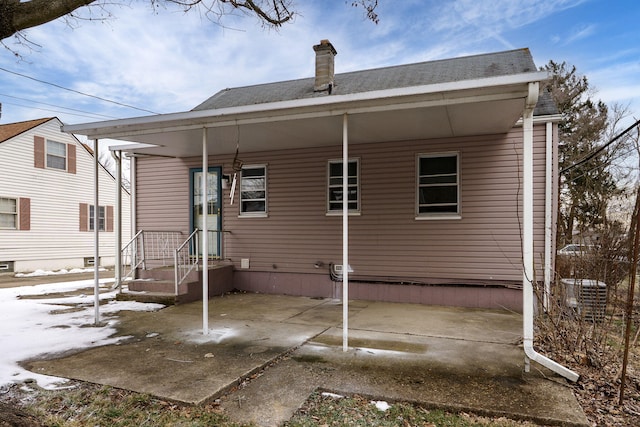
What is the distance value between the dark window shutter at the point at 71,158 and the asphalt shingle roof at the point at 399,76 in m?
10.5

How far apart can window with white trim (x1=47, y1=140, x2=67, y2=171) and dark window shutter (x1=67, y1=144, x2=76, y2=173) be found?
→ 0.11m

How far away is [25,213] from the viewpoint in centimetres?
1486

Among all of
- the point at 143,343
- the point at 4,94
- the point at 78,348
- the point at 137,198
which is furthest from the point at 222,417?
the point at 4,94

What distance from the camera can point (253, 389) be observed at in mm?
3453

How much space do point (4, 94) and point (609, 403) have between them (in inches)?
884

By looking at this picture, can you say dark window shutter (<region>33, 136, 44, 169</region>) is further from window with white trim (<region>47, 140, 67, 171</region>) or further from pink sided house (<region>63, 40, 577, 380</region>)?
pink sided house (<region>63, 40, 577, 380</region>)

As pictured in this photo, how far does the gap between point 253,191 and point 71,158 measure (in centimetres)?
1236

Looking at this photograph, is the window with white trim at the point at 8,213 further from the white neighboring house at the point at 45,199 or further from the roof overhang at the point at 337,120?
the roof overhang at the point at 337,120

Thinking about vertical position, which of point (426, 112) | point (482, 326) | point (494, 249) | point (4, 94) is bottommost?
point (482, 326)

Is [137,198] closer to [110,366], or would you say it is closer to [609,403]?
[110,366]

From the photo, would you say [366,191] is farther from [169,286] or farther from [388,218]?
[169,286]

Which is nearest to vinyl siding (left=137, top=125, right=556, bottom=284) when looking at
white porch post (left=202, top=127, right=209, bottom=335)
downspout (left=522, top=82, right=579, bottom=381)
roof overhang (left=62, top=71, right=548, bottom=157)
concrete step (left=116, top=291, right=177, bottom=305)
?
roof overhang (left=62, top=71, right=548, bottom=157)

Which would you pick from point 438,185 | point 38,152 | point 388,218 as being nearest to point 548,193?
point 438,185

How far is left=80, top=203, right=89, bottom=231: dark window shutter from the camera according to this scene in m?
17.3
